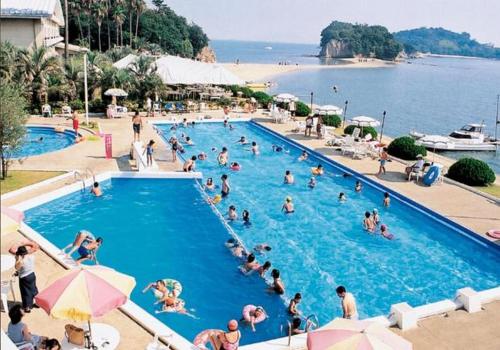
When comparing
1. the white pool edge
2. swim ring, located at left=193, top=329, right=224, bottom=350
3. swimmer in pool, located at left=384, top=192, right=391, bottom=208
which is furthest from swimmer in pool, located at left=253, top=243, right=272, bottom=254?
swimmer in pool, located at left=384, top=192, right=391, bottom=208

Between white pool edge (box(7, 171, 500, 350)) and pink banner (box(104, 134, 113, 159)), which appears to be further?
pink banner (box(104, 134, 113, 159))

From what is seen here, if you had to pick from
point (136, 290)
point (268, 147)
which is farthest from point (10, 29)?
point (136, 290)

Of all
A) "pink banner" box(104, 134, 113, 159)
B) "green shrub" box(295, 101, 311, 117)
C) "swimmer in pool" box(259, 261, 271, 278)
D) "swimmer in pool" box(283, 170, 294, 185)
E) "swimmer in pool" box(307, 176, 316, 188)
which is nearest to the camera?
"swimmer in pool" box(259, 261, 271, 278)

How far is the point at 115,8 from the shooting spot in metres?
77.2

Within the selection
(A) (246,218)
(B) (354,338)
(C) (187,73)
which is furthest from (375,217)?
(C) (187,73)

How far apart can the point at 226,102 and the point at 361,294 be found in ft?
93.1

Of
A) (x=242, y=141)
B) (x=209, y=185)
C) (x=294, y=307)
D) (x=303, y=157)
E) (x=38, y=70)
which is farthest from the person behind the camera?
(x=38, y=70)

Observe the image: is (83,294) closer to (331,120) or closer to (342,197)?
(342,197)

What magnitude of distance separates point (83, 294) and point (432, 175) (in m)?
15.7

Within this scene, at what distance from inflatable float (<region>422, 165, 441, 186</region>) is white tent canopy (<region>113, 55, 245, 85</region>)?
19.5 metres

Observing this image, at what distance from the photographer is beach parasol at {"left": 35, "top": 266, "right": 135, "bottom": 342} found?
7.43m

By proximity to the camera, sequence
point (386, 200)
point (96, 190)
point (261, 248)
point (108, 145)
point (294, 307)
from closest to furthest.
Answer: point (294, 307), point (261, 248), point (96, 190), point (386, 200), point (108, 145)

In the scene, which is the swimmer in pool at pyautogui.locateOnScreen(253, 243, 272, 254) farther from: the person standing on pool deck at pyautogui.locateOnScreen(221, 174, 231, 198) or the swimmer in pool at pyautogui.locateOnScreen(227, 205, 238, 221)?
the person standing on pool deck at pyautogui.locateOnScreen(221, 174, 231, 198)

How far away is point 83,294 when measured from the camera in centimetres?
759
